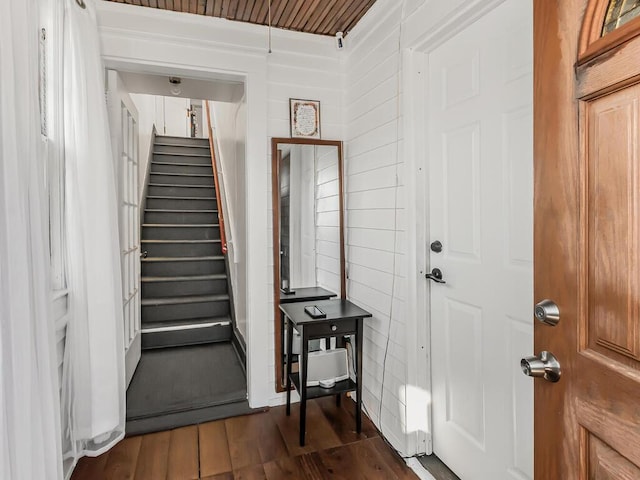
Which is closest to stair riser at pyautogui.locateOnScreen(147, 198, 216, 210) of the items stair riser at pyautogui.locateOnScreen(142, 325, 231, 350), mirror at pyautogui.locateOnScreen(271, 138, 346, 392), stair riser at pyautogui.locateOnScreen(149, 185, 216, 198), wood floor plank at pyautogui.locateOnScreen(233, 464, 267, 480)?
stair riser at pyautogui.locateOnScreen(149, 185, 216, 198)

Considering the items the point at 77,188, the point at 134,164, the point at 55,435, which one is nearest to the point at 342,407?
the point at 55,435

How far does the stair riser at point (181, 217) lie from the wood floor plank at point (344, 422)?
307cm

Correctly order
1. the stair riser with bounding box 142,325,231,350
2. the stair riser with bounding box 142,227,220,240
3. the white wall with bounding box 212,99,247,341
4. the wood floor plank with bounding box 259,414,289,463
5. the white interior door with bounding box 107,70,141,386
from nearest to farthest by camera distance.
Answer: the wood floor plank with bounding box 259,414,289,463 < the white interior door with bounding box 107,70,141,386 < the white wall with bounding box 212,99,247,341 < the stair riser with bounding box 142,325,231,350 < the stair riser with bounding box 142,227,220,240

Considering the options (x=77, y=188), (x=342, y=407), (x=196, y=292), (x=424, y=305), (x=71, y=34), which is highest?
(x=71, y=34)

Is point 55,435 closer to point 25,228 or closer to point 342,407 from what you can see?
point 25,228

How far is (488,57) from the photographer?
1.50 metres

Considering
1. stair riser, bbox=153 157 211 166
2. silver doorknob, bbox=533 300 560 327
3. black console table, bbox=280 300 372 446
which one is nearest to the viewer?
silver doorknob, bbox=533 300 560 327

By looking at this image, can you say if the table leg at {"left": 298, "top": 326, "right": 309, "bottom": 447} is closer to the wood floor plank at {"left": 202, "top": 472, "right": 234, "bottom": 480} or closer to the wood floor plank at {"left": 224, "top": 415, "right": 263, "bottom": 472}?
the wood floor plank at {"left": 224, "top": 415, "right": 263, "bottom": 472}

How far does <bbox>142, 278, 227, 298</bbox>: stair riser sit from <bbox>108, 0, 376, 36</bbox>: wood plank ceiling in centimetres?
264

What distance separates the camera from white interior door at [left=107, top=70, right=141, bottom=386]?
2377 mm

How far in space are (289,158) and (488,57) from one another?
138cm

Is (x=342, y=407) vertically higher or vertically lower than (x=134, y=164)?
lower

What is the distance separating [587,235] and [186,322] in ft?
11.7

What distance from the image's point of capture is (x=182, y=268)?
4.25 metres
